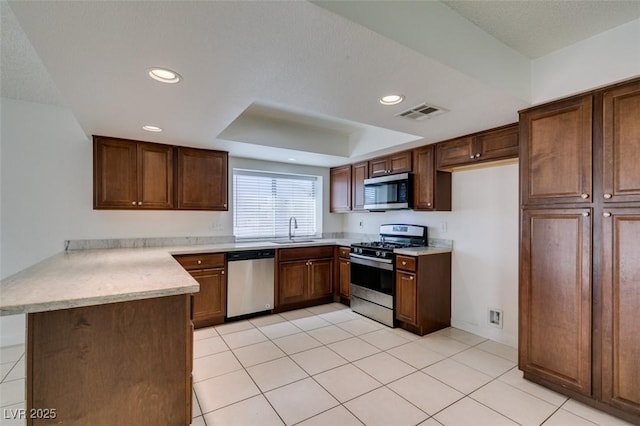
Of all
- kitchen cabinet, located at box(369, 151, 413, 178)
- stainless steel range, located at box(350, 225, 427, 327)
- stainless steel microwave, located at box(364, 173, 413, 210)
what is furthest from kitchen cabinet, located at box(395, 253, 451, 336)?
kitchen cabinet, located at box(369, 151, 413, 178)

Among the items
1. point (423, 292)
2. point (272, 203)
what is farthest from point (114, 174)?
point (423, 292)

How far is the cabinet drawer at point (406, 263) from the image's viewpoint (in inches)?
130

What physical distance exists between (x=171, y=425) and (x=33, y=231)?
2740mm

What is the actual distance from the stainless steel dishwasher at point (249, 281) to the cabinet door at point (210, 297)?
0.25ft

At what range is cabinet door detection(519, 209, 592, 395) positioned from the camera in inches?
81.4

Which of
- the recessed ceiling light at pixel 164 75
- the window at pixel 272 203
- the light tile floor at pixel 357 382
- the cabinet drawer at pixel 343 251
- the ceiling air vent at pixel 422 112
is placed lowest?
the light tile floor at pixel 357 382

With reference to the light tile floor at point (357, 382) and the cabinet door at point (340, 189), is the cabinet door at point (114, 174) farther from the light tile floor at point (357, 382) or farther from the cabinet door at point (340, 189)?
the cabinet door at point (340, 189)

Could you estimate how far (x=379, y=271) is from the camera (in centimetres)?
373

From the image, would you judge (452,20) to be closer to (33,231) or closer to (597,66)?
(597,66)

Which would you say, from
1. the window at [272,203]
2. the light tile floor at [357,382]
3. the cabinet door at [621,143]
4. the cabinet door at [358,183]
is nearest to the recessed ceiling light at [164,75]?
the light tile floor at [357,382]

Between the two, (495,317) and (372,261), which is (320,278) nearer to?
(372,261)

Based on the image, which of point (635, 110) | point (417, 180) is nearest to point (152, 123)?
point (417, 180)

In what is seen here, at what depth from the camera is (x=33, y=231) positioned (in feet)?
9.95

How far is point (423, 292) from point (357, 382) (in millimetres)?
1355
